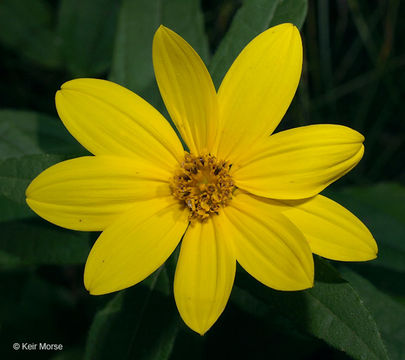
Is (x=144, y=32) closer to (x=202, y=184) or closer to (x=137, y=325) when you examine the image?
(x=202, y=184)

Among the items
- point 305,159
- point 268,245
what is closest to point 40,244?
point 268,245

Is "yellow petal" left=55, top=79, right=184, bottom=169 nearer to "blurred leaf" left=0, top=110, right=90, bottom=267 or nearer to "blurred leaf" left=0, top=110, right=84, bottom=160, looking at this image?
"blurred leaf" left=0, top=110, right=90, bottom=267

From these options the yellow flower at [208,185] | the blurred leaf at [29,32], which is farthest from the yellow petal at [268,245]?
the blurred leaf at [29,32]

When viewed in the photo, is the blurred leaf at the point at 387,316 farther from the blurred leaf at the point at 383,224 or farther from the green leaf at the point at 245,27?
the green leaf at the point at 245,27

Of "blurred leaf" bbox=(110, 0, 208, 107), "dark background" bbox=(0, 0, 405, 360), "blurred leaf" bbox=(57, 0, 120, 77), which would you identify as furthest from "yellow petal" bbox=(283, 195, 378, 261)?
"blurred leaf" bbox=(57, 0, 120, 77)

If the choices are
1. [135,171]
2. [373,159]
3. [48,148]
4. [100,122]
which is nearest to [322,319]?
[135,171]
